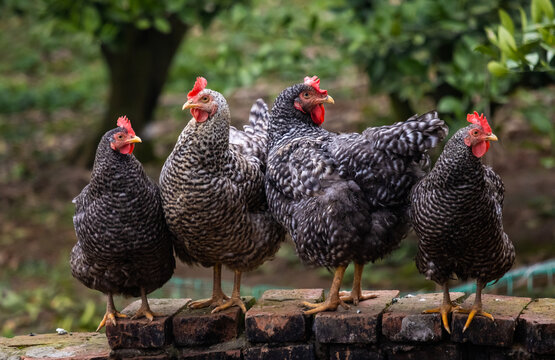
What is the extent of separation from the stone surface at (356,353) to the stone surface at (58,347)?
110 centimetres

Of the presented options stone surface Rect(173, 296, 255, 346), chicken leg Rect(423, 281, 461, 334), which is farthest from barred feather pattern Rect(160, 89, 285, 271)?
chicken leg Rect(423, 281, 461, 334)

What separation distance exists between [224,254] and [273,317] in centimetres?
38

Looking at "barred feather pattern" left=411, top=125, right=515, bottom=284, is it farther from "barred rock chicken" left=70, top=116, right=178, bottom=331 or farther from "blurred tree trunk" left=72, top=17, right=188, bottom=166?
"blurred tree trunk" left=72, top=17, right=188, bottom=166

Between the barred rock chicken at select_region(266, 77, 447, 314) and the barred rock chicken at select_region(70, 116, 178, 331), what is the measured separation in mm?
585

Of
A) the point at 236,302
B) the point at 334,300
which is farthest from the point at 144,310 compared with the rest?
the point at 334,300

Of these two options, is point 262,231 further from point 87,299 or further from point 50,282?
point 50,282

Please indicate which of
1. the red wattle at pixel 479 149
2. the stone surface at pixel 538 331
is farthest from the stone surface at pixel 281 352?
the red wattle at pixel 479 149

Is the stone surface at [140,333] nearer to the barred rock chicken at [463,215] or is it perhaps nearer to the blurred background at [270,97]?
the barred rock chicken at [463,215]

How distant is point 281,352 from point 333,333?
27 cm

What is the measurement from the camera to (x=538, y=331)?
304cm

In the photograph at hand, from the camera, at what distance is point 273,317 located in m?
3.36

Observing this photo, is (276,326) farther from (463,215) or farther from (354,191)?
(463,215)

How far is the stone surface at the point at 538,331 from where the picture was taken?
3.03 metres

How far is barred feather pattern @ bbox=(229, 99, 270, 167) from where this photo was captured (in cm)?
386
